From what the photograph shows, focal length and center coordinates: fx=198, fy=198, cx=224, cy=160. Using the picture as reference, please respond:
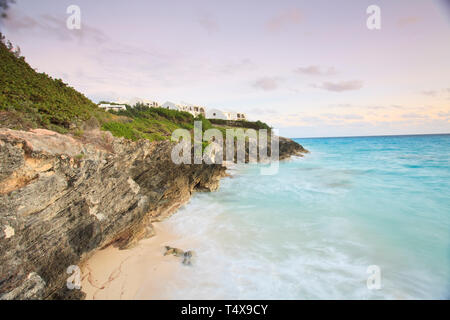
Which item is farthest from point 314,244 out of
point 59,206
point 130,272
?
point 59,206

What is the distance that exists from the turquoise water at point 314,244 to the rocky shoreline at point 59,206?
109 inches

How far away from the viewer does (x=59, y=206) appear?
5305mm

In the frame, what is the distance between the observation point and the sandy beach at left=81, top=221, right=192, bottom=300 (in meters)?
5.58

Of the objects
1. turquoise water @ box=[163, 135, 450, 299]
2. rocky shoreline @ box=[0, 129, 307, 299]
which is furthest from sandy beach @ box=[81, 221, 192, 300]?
turquoise water @ box=[163, 135, 450, 299]

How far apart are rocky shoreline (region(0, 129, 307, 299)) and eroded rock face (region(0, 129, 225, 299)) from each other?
0.6 inches

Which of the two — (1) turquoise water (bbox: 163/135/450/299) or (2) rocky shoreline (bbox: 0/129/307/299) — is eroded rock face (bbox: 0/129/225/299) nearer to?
(2) rocky shoreline (bbox: 0/129/307/299)

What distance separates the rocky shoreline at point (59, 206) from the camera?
4398 millimetres

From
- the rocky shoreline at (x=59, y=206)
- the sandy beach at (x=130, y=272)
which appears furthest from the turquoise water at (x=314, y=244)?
the rocky shoreline at (x=59, y=206)

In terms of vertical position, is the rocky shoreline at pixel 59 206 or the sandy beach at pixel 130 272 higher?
the rocky shoreline at pixel 59 206

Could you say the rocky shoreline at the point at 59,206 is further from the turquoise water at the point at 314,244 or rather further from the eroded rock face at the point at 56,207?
the turquoise water at the point at 314,244

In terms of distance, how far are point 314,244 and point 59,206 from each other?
889 centimetres

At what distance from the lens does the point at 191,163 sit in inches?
487
